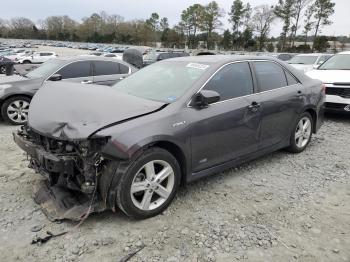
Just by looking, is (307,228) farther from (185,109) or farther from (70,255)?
(70,255)

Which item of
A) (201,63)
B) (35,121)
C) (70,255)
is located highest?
(201,63)

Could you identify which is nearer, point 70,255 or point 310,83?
point 70,255

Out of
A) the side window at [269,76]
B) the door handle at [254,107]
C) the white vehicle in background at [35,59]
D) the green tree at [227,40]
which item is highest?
the side window at [269,76]

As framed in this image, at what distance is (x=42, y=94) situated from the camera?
12.8 feet

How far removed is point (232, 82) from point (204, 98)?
2.36ft

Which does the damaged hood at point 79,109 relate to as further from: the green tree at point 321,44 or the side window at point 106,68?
the green tree at point 321,44

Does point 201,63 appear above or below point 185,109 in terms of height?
above

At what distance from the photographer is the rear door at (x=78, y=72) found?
7.40m

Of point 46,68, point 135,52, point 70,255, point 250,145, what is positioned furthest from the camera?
point 135,52

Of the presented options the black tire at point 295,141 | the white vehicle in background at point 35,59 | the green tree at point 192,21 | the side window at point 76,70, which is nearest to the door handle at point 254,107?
the black tire at point 295,141

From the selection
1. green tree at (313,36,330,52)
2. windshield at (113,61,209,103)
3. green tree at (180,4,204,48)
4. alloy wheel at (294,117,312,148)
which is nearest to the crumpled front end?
windshield at (113,61,209,103)

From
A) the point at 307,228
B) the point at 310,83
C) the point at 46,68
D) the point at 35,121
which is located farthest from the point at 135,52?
the point at 307,228

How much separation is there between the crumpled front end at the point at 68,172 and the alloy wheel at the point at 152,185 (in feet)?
1.12

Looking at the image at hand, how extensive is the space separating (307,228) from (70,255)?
221cm
